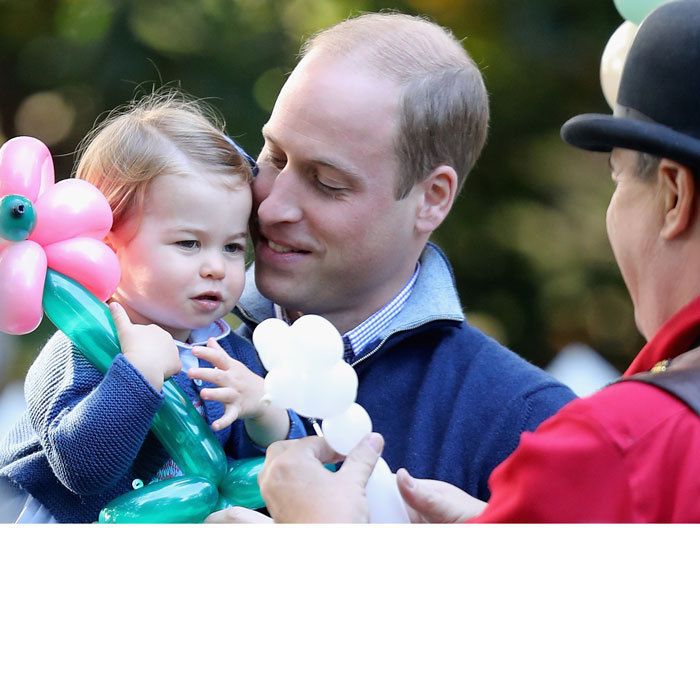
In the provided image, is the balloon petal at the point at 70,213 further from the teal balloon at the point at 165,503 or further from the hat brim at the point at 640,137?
the hat brim at the point at 640,137

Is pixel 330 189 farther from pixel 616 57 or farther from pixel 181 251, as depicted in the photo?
pixel 616 57

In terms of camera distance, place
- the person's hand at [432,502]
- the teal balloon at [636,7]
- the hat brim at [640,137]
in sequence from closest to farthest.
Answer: the hat brim at [640,137], the person's hand at [432,502], the teal balloon at [636,7]

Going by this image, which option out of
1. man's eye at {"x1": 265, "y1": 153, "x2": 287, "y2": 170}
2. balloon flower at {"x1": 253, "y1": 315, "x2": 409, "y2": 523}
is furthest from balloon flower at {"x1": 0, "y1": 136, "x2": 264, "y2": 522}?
man's eye at {"x1": 265, "y1": 153, "x2": 287, "y2": 170}

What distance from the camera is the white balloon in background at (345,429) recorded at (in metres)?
1.79

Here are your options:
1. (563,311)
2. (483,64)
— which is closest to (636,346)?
(563,311)

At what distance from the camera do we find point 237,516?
2.03m

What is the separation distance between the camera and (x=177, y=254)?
2.20 m

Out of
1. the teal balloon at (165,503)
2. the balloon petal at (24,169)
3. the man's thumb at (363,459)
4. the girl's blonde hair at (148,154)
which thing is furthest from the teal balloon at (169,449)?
the man's thumb at (363,459)

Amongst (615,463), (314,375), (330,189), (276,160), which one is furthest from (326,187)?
(615,463)

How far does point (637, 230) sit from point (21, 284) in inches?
36.2

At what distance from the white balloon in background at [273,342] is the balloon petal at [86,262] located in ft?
1.34

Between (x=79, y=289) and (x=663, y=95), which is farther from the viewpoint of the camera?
(x=79, y=289)

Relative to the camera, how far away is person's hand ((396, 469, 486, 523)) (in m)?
1.83
